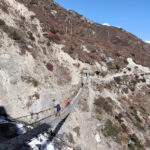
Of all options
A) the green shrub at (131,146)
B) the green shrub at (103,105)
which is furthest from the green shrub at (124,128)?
the green shrub at (103,105)

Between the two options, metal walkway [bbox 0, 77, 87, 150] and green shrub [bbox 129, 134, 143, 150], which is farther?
green shrub [bbox 129, 134, 143, 150]

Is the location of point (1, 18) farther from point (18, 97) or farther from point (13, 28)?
point (18, 97)

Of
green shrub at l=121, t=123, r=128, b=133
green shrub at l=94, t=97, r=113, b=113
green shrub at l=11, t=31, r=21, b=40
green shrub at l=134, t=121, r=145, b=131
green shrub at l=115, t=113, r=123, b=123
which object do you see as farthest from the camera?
green shrub at l=11, t=31, r=21, b=40

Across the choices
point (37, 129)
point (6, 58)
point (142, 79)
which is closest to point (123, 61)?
point (142, 79)

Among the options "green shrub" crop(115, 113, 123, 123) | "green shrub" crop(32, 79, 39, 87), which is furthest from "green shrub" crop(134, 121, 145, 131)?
"green shrub" crop(32, 79, 39, 87)

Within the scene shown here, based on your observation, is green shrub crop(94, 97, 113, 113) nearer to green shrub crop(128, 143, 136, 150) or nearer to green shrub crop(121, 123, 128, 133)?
green shrub crop(121, 123, 128, 133)

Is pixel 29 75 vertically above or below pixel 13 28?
below

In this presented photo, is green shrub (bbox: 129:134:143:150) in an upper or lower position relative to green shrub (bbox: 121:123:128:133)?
lower

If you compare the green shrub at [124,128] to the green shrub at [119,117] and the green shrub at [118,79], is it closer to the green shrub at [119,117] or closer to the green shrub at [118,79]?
the green shrub at [119,117]

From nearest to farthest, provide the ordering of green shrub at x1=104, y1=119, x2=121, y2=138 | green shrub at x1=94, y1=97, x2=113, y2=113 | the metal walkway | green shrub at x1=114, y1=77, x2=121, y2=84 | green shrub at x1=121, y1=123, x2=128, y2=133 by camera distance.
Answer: the metal walkway < green shrub at x1=104, y1=119, x2=121, y2=138 < green shrub at x1=121, y1=123, x2=128, y2=133 < green shrub at x1=94, y1=97, x2=113, y2=113 < green shrub at x1=114, y1=77, x2=121, y2=84
